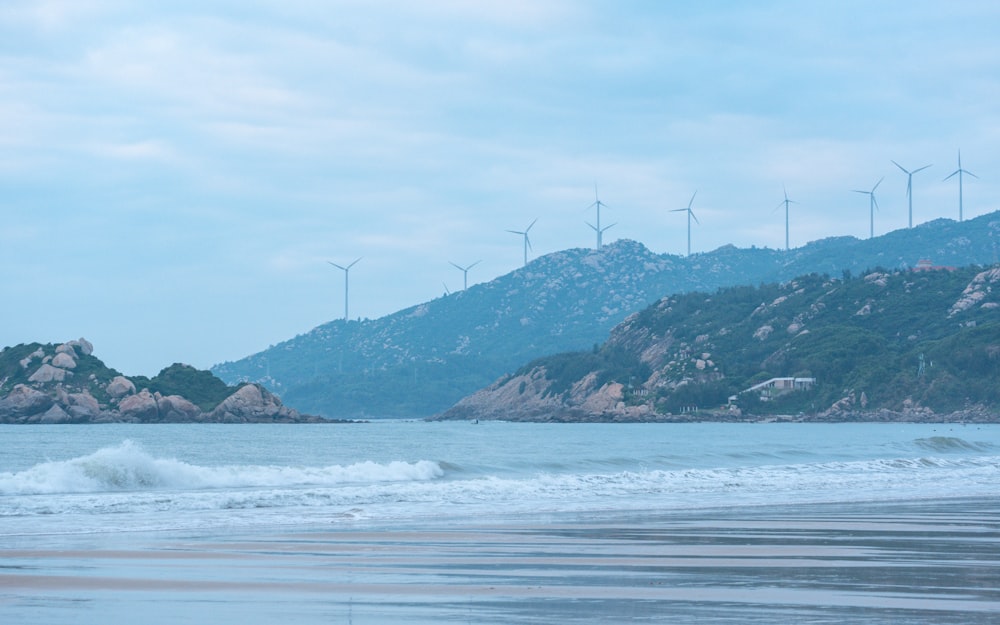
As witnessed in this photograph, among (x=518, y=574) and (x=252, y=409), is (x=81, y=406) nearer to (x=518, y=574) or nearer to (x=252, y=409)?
(x=252, y=409)

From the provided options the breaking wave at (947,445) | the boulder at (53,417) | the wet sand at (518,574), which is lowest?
the breaking wave at (947,445)

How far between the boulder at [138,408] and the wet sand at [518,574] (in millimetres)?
115534

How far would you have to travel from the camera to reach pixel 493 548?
19.1 metres

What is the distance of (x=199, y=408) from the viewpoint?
13875cm

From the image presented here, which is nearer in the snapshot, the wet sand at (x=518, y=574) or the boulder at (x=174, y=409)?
the wet sand at (x=518, y=574)

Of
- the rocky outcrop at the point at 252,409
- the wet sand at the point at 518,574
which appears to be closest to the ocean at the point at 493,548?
the wet sand at the point at 518,574

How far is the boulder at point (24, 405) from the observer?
12738 centimetres

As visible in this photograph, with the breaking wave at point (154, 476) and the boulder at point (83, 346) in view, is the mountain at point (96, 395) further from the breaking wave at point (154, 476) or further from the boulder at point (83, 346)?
the breaking wave at point (154, 476)

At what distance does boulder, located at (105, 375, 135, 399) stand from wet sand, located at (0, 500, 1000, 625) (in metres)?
119

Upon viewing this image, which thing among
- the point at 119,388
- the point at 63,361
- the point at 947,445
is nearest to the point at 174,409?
the point at 119,388

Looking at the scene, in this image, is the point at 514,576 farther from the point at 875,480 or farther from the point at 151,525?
the point at 875,480

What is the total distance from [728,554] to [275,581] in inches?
291

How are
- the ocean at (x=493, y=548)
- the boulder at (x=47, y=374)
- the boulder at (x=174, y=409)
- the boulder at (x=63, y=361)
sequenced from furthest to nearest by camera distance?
the boulder at (x=174, y=409), the boulder at (x=63, y=361), the boulder at (x=47, y=374), the ocean at (x=493, y=548)

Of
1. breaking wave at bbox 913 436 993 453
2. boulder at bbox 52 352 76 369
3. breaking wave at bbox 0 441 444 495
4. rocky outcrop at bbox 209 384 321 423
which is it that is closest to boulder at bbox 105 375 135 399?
boulder at bbox 52 352 76 369
